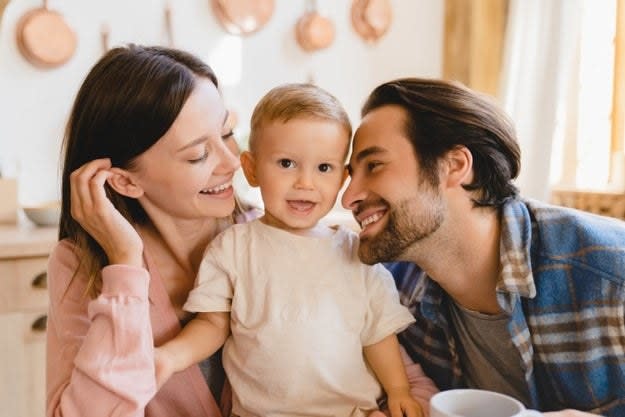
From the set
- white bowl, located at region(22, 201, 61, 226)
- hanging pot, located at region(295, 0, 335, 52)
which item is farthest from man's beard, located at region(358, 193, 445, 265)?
hanging pot, located at region(295, 0, 335, 52)

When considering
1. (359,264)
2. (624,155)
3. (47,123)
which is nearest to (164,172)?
(359,264)

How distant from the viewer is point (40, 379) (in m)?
2.17

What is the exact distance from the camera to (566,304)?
1.22m

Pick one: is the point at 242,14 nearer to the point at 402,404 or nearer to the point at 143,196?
the point at 143,196

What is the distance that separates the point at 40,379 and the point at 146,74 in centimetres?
139

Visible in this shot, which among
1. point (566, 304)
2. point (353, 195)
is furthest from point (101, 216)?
point (566, 304)

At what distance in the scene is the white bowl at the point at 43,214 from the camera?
2.33 meters

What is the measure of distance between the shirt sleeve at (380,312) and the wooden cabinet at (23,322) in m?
1.28

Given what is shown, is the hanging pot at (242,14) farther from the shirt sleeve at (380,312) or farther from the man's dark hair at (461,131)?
the shirt sleeve at (380,312)

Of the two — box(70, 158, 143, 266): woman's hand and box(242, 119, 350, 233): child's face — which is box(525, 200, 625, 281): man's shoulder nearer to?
box(242, 119, 350, 233): child's face

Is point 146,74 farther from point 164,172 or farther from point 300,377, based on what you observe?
point 300,377

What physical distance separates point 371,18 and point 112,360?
266 cm

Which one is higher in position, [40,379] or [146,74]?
[146,74]

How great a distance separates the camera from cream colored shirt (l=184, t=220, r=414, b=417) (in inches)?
43.5
